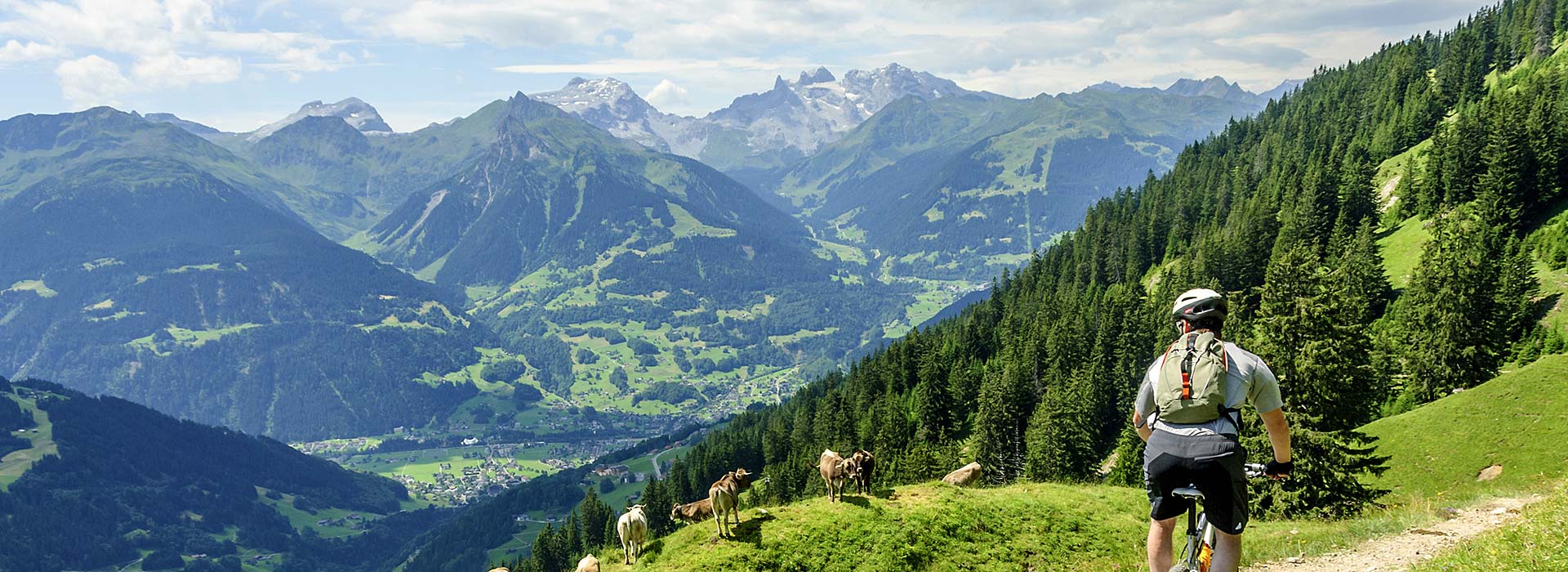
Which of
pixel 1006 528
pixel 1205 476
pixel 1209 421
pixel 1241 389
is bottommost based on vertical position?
pixel 1006 528

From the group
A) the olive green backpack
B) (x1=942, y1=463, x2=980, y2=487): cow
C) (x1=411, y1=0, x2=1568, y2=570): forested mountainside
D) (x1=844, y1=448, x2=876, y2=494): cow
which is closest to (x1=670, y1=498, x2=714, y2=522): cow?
(x1=844, y1=448, x2=876, y2=494): cow

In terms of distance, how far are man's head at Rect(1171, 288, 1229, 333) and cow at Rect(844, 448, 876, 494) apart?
21827 millimetres

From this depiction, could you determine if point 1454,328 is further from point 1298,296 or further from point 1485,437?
point 1298,296

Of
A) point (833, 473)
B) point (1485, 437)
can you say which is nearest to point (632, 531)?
point (833, 473)

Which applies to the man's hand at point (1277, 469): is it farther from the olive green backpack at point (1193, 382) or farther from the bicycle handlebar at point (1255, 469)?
the olive green backpack at point (1193, 382)

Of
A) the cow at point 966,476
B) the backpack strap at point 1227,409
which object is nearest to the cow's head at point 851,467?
the cow at point 966,476

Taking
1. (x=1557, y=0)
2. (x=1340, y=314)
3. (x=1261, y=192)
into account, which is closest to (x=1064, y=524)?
(x=1340, y=314)

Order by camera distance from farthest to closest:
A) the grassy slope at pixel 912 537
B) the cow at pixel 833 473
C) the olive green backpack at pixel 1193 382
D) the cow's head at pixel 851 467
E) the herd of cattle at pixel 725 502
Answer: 1. the cow's head at pixel 851 467
2. the cow at pixel 833 473
3. the herd of cattle at pixel 725 502
4. the grassy slope at pixel 912 537
5. the olive green backpack at pixel 1193 382

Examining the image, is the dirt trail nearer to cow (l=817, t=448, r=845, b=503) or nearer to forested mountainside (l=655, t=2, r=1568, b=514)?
forested mountainside (l=655, t=2, r=1568, b=514)

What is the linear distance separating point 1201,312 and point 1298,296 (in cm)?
3309

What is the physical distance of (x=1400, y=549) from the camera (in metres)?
17.2

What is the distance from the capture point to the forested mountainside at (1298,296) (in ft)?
122

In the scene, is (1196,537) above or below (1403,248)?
above

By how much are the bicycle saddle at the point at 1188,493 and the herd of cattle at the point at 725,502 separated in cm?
1760
